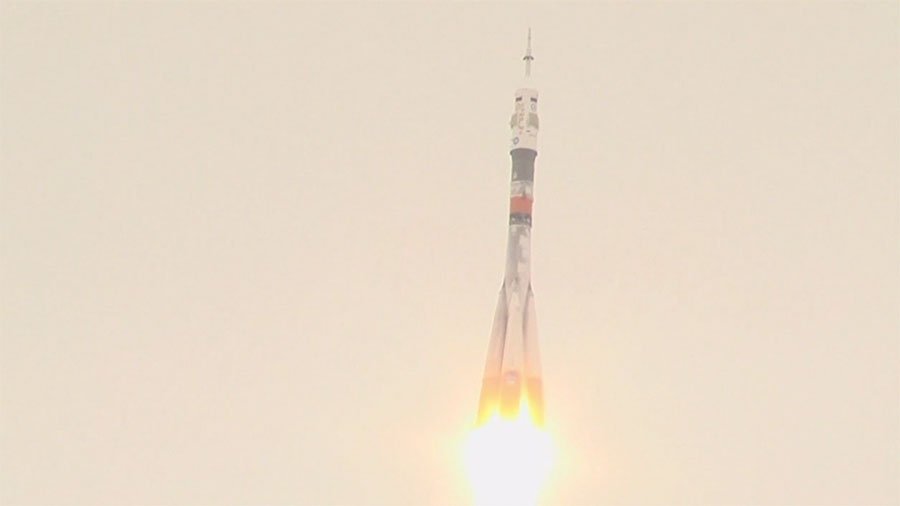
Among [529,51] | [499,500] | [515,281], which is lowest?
[499,500]

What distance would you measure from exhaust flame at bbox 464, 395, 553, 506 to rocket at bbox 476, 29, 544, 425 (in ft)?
1.17

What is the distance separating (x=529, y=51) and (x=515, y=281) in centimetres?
722

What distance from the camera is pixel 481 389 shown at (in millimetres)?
88562

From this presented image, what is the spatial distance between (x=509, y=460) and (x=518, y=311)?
476 centimetres

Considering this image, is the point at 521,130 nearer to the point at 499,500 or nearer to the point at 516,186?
the point at 516,186

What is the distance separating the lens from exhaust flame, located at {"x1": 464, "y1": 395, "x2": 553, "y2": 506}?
86938 mm

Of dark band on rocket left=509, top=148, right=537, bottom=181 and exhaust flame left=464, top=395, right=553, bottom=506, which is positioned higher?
dark band on rocket left=509, top=148, right=537, bottom=181

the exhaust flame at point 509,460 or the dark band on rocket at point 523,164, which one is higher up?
the dark band on rocket at point 523,164

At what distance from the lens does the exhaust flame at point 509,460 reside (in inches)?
3423

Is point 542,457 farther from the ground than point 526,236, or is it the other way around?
point 526,236

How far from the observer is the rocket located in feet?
288

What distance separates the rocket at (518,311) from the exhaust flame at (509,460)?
1.17 feet

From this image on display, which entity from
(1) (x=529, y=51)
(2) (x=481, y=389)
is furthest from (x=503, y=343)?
(1) (x=529, y=51)

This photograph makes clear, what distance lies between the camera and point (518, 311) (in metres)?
88.6
